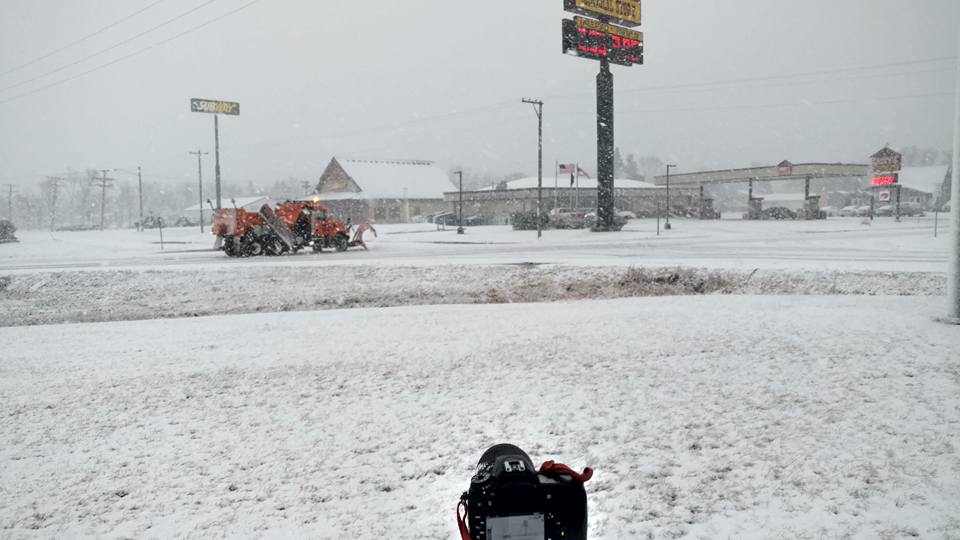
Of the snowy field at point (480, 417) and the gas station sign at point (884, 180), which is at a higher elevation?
the gas station sign at point (884, 180)

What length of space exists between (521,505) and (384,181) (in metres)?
81.5

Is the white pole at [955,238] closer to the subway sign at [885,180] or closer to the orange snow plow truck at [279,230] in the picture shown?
the orange snow plow truck at [279,230]

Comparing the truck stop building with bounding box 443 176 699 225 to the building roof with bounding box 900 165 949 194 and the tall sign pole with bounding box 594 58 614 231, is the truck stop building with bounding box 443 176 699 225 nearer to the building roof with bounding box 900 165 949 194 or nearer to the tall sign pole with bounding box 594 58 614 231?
the tall sign pole with bounding box 594 58 614 231

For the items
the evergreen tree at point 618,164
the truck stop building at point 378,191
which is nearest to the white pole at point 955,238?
the truck stop building at point 378,191

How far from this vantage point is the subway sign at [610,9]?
1665 inches

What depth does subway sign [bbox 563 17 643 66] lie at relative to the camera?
4216 cm

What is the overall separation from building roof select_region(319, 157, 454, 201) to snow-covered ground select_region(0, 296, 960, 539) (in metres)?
70.1

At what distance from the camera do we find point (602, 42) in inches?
1718

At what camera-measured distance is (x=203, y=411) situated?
6.63 meters

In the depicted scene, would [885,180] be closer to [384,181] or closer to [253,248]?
[384,181]

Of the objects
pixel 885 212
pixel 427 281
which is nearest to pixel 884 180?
pixel 885 212

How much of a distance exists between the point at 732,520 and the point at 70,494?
493 centimetres

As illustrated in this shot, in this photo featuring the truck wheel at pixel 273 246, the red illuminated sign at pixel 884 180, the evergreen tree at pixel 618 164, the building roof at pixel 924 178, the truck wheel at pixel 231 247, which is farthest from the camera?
the evergreen tree at pixel 618 164

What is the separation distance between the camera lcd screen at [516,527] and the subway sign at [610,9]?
4417cm
